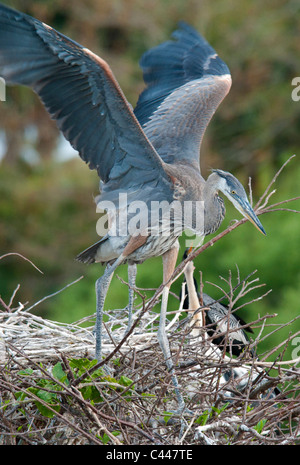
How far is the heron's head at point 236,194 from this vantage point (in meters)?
3.47

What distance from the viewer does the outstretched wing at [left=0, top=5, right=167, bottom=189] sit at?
320cm

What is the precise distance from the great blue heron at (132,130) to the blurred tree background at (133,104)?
709cm

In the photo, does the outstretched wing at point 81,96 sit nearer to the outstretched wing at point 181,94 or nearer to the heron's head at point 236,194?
the heron's head at point 236,194

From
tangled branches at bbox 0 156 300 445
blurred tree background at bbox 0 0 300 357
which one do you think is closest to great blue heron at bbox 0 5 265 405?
tangled branches at bbox 0 156 300 445

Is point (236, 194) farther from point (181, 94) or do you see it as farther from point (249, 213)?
point (181, 94)

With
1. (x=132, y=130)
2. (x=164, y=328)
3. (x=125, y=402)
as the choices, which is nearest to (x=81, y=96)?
(x=132, y=130)

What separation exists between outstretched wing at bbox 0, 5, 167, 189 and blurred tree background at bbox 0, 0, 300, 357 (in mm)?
7901

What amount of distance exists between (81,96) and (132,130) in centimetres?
29

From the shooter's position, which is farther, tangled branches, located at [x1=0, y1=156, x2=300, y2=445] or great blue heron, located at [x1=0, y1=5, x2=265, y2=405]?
great blue heron, located at [x1=0, y1=5, x2=265, y2=405]

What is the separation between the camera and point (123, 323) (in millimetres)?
3996

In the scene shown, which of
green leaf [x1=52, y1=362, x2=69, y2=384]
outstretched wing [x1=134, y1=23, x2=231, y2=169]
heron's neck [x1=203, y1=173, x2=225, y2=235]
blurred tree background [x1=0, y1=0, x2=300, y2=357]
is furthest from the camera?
blurred tree background [x1=0, y1=0, x2=300, y2=357]

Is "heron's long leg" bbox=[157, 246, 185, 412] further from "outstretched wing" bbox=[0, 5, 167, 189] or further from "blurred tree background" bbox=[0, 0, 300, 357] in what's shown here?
"blurred tree background" bbox=[0, 0, 300, 357]

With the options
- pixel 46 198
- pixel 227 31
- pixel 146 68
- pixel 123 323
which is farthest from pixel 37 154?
pixel 123 323
